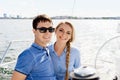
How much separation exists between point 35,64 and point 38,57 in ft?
0.18

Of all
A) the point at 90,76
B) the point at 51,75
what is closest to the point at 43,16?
the point at 51,75

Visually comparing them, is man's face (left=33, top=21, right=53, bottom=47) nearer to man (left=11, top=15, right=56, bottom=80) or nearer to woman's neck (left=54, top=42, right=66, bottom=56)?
man (left=11, top=15, right=56, bottom=80)

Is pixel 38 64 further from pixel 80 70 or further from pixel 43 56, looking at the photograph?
pixel 80 70

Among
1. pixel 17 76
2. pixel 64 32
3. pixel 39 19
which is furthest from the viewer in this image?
pixel 64 32

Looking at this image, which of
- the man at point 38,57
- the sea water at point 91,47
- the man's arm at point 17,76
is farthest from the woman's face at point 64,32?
the man's arm at point 17,76

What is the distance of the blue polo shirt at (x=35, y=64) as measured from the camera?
1850 millimetres

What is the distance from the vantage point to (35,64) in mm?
1915

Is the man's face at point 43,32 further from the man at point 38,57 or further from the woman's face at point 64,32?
the woman's face at point 64,32

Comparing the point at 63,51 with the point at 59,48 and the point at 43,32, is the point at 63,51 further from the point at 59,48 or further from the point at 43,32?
the point at 43,32

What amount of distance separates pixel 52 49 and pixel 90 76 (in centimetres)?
72

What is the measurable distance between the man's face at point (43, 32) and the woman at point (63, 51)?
248 mm

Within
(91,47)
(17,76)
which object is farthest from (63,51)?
(91,47)

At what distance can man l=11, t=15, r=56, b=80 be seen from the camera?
1858 millimetres

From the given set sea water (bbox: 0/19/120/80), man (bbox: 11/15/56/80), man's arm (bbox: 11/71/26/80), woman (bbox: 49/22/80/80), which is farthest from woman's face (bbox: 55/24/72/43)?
man's arm (bbox: 11/71/26/80)
